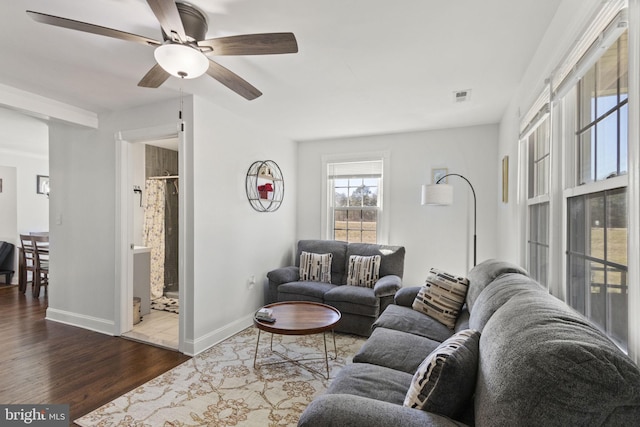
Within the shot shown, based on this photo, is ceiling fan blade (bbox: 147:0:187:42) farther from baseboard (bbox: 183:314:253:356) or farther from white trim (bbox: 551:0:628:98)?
baseboard (bbox: 183:314:253:356)

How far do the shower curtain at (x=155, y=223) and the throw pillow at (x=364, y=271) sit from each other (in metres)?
3.08

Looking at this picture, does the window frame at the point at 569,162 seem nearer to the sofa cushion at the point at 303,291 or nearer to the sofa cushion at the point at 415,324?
the sofa cushion at the point at 415,324

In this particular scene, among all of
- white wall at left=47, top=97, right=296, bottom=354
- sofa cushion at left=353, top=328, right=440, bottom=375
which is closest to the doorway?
white wall at left=47, top=97, right=296, bottom=354

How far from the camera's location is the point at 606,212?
1317mm

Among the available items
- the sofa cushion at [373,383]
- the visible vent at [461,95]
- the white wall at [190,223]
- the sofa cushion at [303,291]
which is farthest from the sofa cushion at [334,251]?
the sofa cushion at [373,383]

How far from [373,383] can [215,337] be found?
218 cm

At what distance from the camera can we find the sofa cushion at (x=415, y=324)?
232 cm

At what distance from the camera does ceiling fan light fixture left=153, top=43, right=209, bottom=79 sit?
162 centimetres

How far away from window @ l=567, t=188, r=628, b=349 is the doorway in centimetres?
300

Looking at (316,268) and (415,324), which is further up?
(316,268)

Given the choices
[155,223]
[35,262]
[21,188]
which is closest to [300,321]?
[155,223]

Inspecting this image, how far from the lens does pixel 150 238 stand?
5.07m

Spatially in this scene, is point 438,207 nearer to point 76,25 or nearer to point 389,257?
point 389,257

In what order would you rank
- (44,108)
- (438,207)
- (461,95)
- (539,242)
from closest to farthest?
(539,242)
(461,95)
(44,108)
(438,207)
